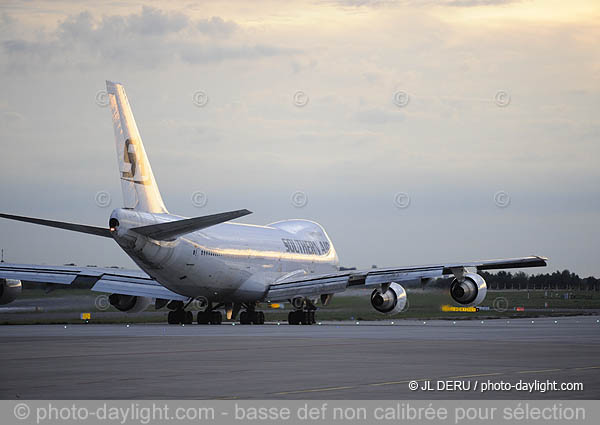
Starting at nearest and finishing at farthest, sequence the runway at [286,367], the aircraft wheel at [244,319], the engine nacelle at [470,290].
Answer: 1. the runway at [286,367]
2. the engine nacelle at [470,290]
3. the aircraft wheel at [244,319]

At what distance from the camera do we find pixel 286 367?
17.7 metres

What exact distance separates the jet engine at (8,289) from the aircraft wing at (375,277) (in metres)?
11.7

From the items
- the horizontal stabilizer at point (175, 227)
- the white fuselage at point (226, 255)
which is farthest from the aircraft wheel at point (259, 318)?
the horizontal stabilizer at point (175, 227)

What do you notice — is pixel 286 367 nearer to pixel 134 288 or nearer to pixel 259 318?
pixel 134 288

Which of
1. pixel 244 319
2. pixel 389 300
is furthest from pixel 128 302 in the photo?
pixel 389 300

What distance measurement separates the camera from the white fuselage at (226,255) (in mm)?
38875

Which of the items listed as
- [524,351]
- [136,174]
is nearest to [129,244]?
[136,174]

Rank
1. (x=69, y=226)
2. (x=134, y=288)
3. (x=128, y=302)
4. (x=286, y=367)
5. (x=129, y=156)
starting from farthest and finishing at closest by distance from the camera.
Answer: (x=128, y=302) < (x=134, y=288) < (x=129, y=156) < (x=69, y=226) < (x=286, y=367)

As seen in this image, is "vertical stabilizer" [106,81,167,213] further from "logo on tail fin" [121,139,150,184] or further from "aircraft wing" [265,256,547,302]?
"aircraft wing" [265,256,547,302]

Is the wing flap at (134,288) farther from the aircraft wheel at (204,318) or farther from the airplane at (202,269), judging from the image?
the aircraft wheel at (204,318)

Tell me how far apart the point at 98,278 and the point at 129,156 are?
8123mm
